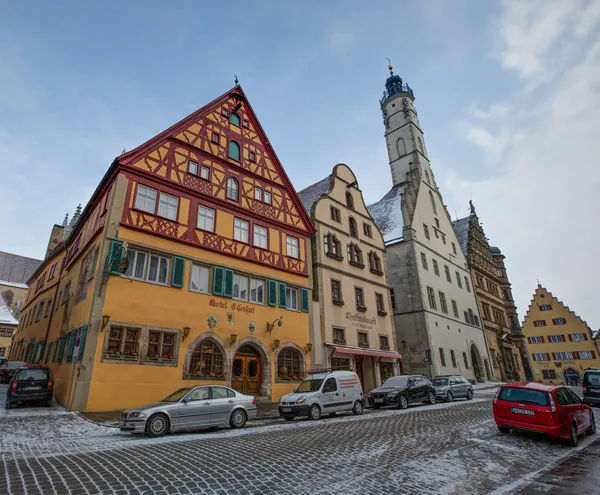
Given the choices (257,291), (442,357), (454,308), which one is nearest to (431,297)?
(442,357)

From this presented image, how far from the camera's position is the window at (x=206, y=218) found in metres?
18.9

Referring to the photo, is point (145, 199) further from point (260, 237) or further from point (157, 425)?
point (157, 425)

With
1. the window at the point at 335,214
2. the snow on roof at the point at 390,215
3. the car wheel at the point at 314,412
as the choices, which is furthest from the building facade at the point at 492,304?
the car wheel at the point at 314,412

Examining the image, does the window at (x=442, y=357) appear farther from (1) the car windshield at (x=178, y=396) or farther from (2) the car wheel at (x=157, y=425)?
(2) the car wheel at (x=157, y=425)

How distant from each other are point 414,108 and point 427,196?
15665mm

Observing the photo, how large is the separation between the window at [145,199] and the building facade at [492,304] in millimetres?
38441

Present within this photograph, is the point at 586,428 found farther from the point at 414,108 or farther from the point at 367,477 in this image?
the point at 414,108

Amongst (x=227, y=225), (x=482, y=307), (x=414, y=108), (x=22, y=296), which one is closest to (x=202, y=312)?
(x=227, y=225)

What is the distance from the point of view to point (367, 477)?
20.1 ft

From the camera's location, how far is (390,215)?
122 ft

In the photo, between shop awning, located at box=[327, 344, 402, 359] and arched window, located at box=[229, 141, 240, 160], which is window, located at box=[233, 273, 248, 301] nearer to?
shop awning, located at box=[327, 344, 402, 359]

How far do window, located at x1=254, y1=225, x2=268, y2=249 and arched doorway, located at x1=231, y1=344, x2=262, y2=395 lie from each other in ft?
18.8

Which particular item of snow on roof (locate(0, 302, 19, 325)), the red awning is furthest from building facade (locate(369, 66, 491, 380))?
snow on roof (locate(0, 302, 19, 325))

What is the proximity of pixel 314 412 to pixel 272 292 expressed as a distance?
7.84 metres
